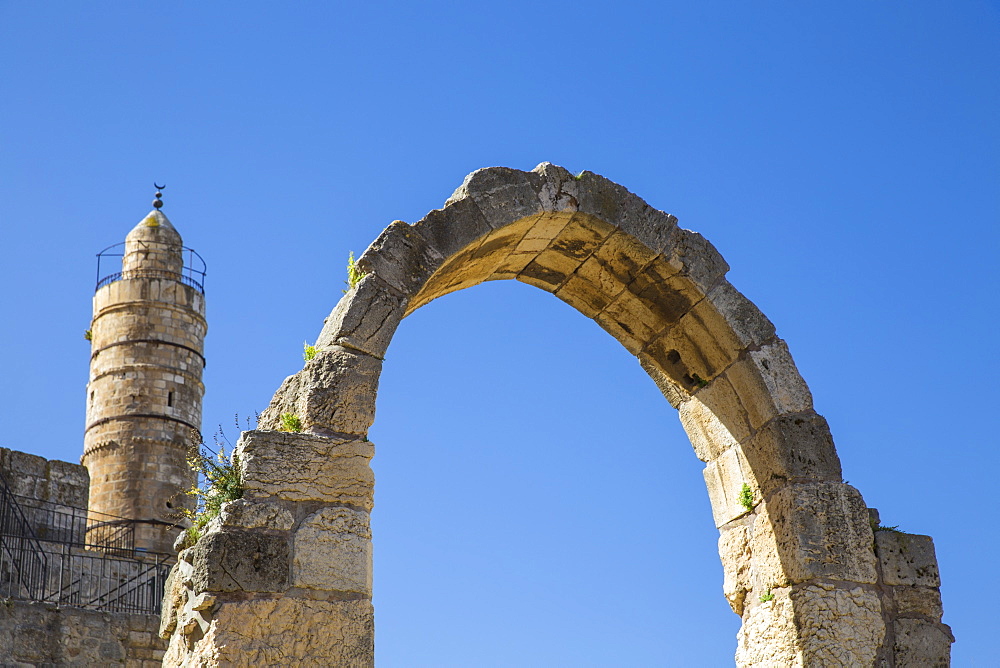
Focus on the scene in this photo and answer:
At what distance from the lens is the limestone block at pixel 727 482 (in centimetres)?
716

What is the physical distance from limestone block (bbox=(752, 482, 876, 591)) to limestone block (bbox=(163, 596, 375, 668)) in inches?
97.3

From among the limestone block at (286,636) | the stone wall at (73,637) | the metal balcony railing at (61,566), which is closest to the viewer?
the limestone block at (286,636)

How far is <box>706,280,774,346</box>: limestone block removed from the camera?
700 cm

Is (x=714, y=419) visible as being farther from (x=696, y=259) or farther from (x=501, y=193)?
(x=501, y=193)

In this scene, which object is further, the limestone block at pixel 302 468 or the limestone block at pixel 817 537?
the limestone block at pixel 817 537

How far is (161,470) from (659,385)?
17229 millimetres

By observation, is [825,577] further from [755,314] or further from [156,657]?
[156,657]

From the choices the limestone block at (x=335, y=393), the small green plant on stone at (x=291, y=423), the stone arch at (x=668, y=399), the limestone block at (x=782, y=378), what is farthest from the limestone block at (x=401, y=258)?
the limestone block at (x=782, y=378)

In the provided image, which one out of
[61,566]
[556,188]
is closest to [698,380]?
[556,188]

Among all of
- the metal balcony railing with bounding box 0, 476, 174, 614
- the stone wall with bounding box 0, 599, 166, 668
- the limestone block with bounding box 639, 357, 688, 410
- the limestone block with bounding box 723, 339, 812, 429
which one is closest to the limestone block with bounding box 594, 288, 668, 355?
the limestone block with bounding box 639, 357, 688, 410

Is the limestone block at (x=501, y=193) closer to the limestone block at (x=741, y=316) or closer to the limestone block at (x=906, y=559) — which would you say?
the limestone block at (x=741, y=316)

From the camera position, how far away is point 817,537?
6.57 meters

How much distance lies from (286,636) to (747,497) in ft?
10.00

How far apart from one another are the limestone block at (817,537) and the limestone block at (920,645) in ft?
1.06
